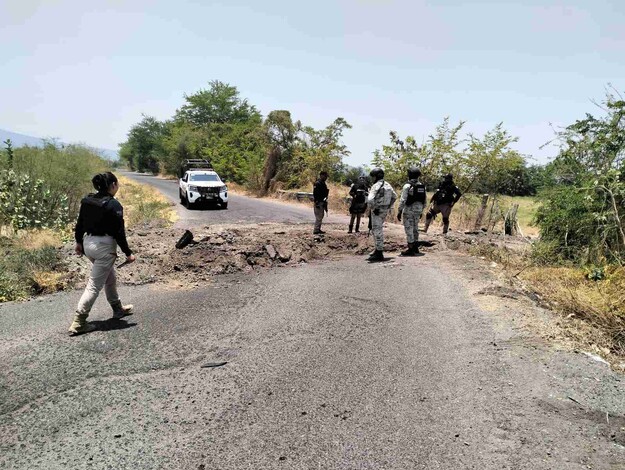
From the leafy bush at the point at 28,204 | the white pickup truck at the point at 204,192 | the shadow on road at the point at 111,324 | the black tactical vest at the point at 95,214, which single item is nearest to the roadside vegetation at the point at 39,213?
the leafy bush at the point at 28,204

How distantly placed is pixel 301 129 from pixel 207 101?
42.1m

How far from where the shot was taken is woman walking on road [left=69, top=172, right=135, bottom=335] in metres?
4.90

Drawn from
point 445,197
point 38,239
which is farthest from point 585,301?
point 38,239

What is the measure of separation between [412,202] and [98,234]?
247 inches

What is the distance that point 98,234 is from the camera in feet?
16.3

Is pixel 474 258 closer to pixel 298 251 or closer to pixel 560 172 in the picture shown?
pixel 560 172

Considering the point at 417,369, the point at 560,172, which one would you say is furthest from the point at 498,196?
the point at 417,369

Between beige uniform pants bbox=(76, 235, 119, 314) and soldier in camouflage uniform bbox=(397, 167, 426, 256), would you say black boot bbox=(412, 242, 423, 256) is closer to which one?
soldier in camouflage uniform bbox=(397, 167, 426, 256)

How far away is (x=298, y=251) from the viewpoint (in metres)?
9.65

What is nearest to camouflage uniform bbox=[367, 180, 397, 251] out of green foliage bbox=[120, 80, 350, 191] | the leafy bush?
the leafy bush

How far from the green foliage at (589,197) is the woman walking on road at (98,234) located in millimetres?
6878

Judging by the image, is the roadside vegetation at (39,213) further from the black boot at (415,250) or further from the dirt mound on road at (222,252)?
the black boot at (415,250)

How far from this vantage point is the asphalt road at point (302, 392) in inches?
113

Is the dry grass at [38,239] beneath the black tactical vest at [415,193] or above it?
beneath
